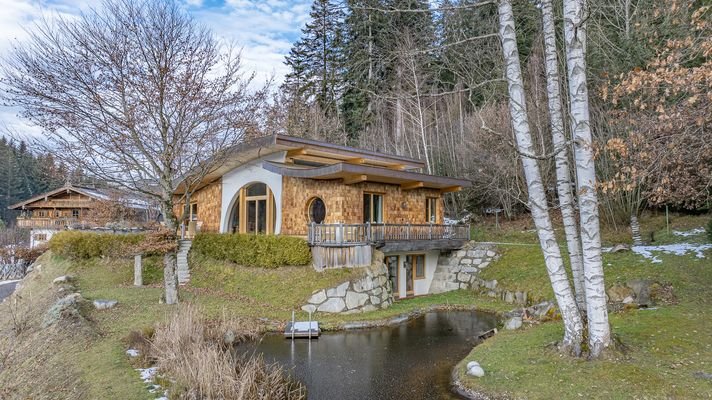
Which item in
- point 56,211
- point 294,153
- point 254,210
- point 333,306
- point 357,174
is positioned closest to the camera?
point 333,306

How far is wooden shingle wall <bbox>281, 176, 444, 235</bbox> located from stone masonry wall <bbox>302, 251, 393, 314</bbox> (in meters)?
1.96

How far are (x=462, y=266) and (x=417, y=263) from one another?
171cm

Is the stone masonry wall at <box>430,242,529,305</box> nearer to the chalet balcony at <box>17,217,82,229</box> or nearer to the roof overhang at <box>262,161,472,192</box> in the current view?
the roof overhang at <box>262,161,472,192</box>

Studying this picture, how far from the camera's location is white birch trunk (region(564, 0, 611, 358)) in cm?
567

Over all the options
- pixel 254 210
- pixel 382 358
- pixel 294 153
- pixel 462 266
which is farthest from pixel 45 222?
pixel 382 358

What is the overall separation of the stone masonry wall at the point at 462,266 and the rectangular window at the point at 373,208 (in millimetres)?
3421

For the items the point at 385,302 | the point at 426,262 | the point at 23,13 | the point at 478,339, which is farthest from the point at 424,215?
the point at 23,13

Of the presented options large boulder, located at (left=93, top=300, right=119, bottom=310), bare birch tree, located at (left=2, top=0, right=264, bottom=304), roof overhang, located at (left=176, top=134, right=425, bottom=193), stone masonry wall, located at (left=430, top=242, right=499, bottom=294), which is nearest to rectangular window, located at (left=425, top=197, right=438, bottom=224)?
stone masonry wall, located at (left=430, top=242, right=499, bottom=294)

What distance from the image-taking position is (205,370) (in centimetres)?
554

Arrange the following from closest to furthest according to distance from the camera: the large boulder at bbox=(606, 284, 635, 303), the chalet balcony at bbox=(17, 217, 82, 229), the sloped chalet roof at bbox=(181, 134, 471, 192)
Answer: the large boulder at bbox=(606, 284, 635, 303) < the sloped chalet roof at bbox=(181, 134, 471, 192) < the chalet balcony at bbox=(17, 217, 82, 229)

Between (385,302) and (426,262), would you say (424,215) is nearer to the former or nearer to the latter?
(426,262)

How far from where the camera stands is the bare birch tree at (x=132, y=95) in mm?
10094

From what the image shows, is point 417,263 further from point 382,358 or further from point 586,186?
point 586,186

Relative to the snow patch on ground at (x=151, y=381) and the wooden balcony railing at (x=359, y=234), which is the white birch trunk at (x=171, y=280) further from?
the snow patch on ground at (x=151, y=381)
